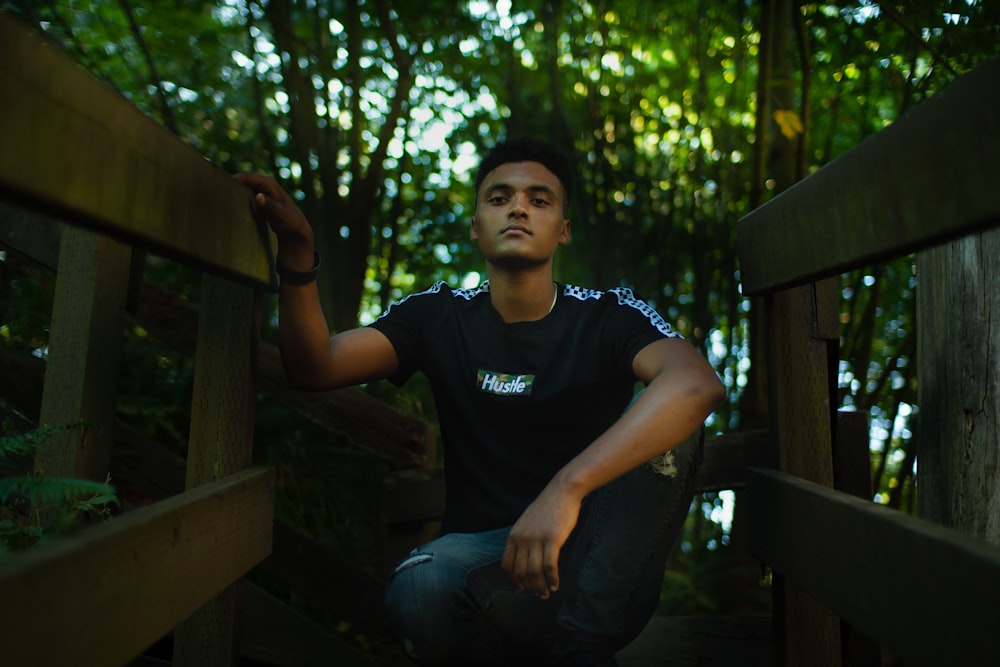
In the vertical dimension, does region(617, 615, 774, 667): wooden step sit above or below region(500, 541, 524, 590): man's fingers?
below

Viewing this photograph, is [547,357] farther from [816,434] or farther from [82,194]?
[82,194]

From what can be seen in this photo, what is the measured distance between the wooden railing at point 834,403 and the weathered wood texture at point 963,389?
1.40ft

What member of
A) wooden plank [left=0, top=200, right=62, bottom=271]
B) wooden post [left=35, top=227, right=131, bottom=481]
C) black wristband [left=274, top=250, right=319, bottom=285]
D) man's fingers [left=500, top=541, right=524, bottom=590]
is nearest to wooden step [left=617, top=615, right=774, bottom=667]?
man's fingers [left=500, top=541, right=524, bottom=590]

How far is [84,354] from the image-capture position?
1.99m

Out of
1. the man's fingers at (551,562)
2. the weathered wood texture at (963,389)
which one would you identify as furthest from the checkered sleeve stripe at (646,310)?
the weathered wood texture at (963,389)

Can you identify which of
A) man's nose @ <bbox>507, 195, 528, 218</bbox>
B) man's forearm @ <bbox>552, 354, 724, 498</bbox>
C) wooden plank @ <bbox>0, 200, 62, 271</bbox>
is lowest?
man's forearm @ <bbox>552, 354, 724, 498</bbox>

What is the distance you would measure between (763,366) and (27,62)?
3.68 m

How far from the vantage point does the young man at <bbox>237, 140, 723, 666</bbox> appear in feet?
6.17

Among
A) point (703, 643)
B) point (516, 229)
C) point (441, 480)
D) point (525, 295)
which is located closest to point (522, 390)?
point (525, 295)

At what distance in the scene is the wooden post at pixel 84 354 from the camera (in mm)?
1940

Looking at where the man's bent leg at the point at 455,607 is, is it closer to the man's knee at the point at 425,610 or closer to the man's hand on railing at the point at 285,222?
the man's knee at the point at 425,610

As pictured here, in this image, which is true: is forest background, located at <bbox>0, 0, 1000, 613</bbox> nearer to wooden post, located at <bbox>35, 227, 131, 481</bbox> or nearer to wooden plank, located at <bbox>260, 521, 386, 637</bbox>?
wooden plank, located at <bbox>260, 521, 386, 637</bbox>

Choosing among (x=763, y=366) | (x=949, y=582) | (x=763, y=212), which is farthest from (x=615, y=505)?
(x=763, y=366)

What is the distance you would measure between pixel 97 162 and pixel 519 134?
386 centimetres
